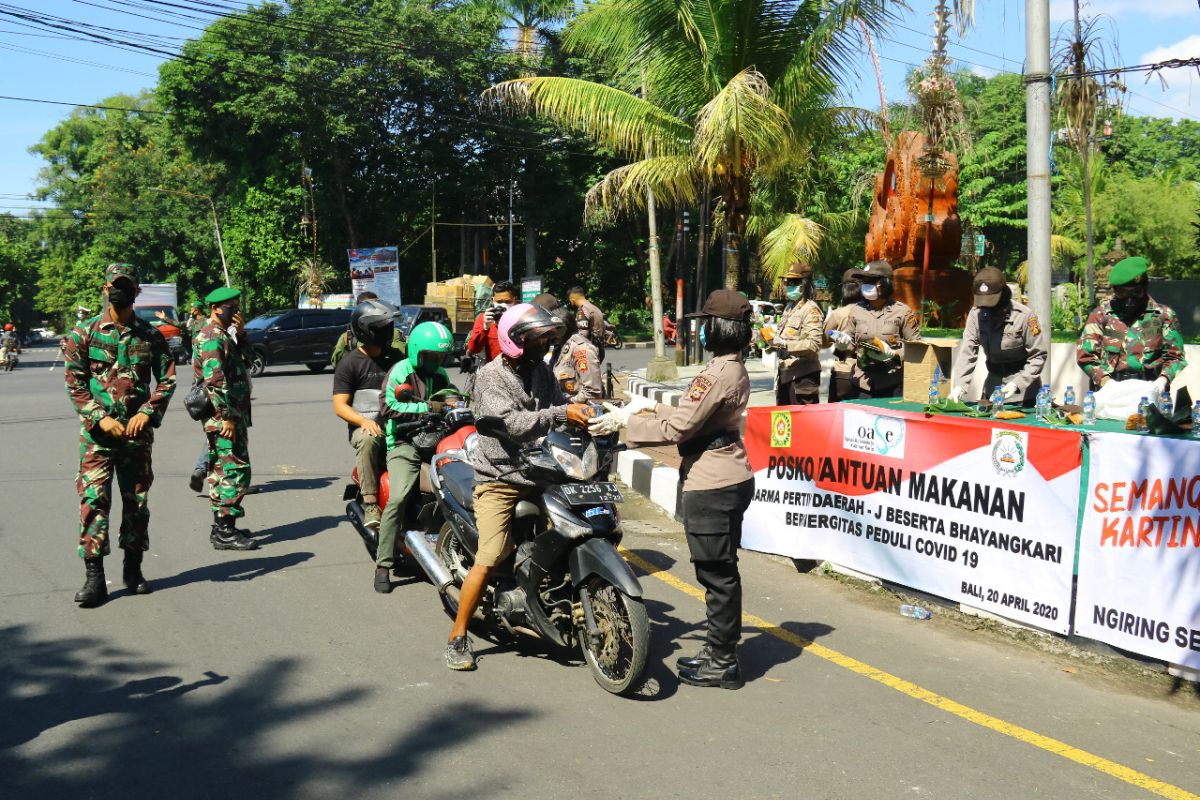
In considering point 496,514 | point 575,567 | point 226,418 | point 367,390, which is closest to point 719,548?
point 575,567

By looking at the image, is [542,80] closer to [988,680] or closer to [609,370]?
[609,370]

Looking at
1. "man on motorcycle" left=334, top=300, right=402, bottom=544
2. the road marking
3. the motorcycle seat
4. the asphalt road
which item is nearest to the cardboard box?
the asphalt road

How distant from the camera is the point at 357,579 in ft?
22.8

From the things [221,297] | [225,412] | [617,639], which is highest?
[221,297]

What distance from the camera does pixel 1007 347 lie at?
7.66 meters

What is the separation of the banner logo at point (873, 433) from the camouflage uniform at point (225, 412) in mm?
4321

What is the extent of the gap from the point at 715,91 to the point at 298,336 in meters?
15.7

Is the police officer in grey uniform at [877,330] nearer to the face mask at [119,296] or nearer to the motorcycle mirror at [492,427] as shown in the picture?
the motorcycle mirror at [492,427]

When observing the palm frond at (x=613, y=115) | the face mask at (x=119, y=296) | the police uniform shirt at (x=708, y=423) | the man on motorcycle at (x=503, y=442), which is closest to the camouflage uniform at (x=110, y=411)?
the face mask at (x=119, y=296)

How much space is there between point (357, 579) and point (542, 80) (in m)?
10.2

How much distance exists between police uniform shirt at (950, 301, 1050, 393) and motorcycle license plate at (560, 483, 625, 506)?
345cm

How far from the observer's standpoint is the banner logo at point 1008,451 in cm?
577

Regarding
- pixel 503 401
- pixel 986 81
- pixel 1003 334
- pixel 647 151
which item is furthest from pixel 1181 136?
pixel 503 401

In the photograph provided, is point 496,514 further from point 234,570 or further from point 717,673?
point 234,570
